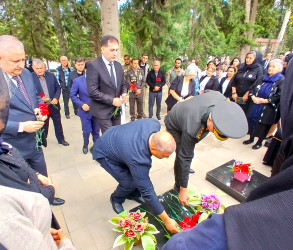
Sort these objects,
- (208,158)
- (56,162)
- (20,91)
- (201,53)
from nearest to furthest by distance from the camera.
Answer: (20,91) < (56,162) < (208,158) < (201,53)

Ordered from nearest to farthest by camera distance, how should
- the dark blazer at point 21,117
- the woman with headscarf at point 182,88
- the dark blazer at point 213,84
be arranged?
the dark blazer at point 21,117, the woman with headscarf at point 182,88, the dark blazer at point 213,84

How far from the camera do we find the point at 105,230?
2.18 metres

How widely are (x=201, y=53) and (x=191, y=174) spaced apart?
28.1 feet

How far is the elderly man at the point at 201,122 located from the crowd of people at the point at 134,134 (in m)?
0.01

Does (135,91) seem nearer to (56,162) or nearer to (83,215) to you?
(56,162)

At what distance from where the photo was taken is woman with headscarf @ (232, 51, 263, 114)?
14.1 feet

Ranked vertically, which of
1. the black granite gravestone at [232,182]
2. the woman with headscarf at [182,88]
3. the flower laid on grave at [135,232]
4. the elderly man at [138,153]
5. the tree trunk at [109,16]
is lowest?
the black granite gravestone at [232,182]

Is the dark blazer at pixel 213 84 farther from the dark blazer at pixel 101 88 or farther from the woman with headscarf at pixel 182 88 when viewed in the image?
the dark blazer at pixel 101 88

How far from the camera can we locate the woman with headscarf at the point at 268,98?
360 centimetres

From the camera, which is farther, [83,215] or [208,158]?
[208,158]

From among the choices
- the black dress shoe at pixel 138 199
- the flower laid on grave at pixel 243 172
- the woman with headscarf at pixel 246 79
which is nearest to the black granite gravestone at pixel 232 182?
the flower laid on grave at pixel 243 172

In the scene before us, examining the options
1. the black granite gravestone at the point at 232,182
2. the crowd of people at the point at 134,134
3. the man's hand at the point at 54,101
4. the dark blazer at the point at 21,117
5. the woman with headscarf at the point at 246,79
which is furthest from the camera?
the woman with headscarf at the point at 246,79

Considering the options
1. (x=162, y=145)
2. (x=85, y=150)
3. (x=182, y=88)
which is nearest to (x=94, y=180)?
(x=85, y=150)

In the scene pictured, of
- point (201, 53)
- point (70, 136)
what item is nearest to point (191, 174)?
point (70, 136)
